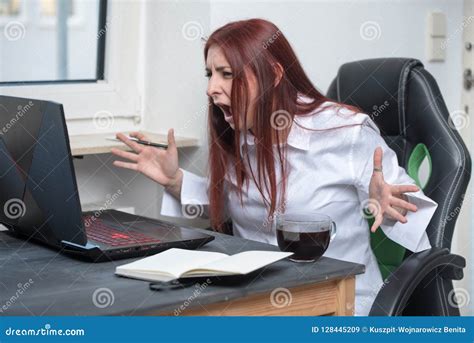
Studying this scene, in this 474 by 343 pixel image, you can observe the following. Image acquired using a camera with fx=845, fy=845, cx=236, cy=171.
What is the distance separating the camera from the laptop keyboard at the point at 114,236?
1.64 metres

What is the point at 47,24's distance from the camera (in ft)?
8.31

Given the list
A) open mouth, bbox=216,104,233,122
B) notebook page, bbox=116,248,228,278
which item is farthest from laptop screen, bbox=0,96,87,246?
open mouth, bbox=216,104,233,122

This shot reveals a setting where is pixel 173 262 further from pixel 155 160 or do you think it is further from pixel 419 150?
pixel 419 150

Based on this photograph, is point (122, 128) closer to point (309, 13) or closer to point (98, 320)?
point (309, 13)

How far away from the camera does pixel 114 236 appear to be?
1694 millimetres

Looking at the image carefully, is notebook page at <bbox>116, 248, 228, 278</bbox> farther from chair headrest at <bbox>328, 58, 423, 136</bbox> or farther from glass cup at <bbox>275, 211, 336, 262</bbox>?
chair headrest at <bbox>328, 58, 423, 136</bbox>

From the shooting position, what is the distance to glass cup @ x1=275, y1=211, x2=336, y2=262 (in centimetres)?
153

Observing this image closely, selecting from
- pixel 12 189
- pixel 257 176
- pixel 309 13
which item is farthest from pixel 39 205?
pixel 309 13

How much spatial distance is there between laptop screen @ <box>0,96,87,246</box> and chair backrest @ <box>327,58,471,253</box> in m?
0.85

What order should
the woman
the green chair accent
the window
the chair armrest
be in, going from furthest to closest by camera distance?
the window < the green chair accent < the woman < the chair armrest

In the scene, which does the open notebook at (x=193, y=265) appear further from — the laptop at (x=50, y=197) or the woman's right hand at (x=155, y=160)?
the woman's right hand at (x=155, y=160)

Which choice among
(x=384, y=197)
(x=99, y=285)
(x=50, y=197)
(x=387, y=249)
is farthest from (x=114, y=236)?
(x=387, y=249)

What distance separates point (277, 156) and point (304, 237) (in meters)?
0.48

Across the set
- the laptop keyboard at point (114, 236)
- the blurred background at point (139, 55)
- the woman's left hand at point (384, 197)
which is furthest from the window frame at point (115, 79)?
the woman's left hand at point (384, 197)
